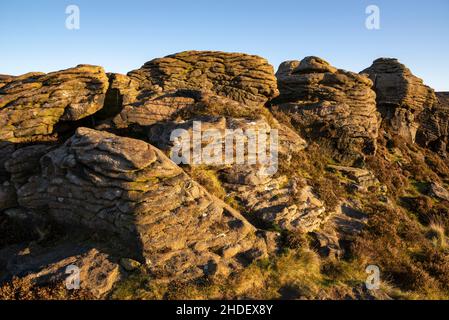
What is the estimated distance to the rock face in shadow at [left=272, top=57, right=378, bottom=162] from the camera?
967 inches

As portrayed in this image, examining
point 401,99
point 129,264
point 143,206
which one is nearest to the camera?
point 129,264

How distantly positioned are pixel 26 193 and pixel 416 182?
28324mm

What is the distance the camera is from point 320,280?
452 inches

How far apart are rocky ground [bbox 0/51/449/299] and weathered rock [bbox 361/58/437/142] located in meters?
14.3

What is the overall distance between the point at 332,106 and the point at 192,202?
62.6 feet

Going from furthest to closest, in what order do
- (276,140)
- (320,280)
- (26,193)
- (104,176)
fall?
(276,140) → (26,193) → (104,176) → (320,280)

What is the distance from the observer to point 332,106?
1036 inches

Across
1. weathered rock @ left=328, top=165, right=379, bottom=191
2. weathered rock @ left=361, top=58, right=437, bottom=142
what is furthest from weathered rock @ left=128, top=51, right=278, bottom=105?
weathered rock @ left=361, top=58, right=437, bottom=142

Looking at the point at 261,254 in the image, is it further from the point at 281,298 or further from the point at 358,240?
the point at 358,240

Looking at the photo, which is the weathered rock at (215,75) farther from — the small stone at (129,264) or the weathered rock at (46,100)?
the small stone at (129,264)

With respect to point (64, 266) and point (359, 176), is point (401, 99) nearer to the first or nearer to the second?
point (359, 176)

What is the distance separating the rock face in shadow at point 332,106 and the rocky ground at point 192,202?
0.82 feet

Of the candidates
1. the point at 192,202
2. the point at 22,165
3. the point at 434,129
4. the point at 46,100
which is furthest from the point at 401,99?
the point at 22,165

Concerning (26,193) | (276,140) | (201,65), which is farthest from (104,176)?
(201,65)
